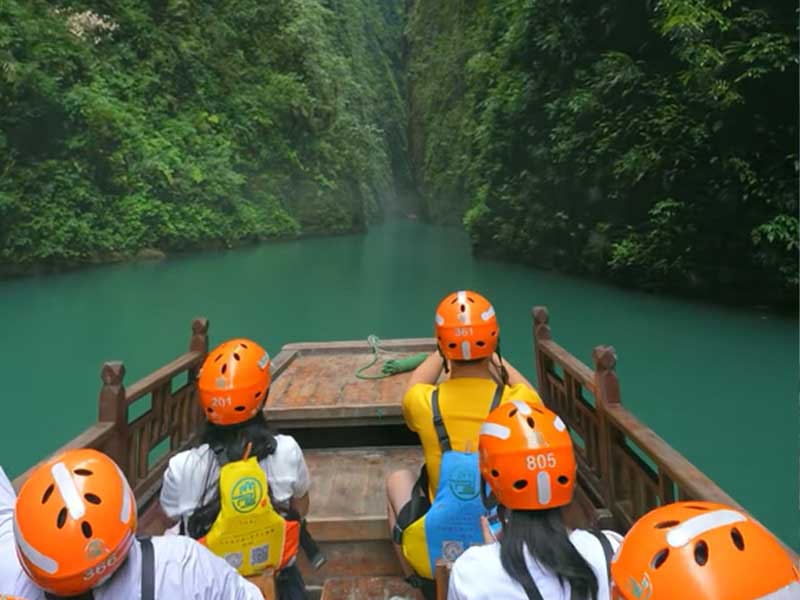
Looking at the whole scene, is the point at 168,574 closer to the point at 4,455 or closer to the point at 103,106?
the point at 4,455

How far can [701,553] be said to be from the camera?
0.90 m

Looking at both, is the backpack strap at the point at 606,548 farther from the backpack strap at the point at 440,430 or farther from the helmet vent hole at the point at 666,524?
the backpack strap at the point at 440,430

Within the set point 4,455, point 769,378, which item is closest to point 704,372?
point 769,378

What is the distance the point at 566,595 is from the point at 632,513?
125cm

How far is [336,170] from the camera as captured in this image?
87.9ft

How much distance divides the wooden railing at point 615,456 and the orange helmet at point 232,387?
1.40 meters

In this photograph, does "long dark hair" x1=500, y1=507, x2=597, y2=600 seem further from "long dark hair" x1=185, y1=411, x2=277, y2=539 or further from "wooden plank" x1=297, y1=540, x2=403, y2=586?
"wooden plank" x1=297, y1=540, x2=403, y2=586

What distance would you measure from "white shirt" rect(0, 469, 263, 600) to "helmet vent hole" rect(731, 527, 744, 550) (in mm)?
1105

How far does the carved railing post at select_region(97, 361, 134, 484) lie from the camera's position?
265 cm

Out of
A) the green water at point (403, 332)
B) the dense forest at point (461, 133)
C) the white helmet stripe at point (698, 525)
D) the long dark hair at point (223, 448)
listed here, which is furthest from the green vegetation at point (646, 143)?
the white helmet stripe at point (698, 525)

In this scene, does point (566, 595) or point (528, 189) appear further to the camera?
point (528, 189)

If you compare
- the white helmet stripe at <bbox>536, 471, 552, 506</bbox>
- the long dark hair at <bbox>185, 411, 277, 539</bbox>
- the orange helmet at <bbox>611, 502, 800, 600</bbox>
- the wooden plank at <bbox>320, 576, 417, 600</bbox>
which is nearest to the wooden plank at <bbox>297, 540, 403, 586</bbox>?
the wooden plank at <bbox>320, 576, 417, 600</bbox>

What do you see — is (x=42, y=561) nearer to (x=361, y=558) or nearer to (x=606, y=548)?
(x=606, y=548)

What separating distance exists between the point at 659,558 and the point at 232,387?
4.99 ft
